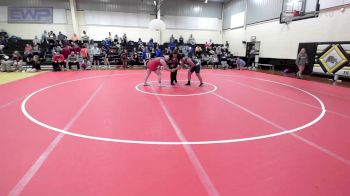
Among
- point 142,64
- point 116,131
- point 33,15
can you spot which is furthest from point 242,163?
point 33,15

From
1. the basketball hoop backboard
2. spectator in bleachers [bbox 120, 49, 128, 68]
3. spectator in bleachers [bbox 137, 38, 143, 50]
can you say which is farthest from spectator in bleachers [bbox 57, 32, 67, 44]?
the basketball hoop backboard

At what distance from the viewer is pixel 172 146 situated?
3.81 metres

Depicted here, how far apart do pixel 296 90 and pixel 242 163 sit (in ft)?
22.9

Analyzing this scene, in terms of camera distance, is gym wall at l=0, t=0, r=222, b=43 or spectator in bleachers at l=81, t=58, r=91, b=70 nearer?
spectator in bleachers at l=81, t=58, r=91, b=70

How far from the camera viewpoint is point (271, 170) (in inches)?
124

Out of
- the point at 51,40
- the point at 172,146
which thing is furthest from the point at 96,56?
the point at 172,146

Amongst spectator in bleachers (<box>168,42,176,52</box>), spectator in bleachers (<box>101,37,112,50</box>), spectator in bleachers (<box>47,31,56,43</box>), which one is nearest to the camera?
spectator in bleachers (<box>47,31,56,43</box>)

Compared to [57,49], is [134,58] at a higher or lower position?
lower

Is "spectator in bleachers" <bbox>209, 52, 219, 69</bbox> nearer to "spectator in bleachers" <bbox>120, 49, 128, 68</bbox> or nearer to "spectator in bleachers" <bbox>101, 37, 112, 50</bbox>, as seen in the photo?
"spectator in bleachers" <bbox>120, 49, 128, 68</bbox>

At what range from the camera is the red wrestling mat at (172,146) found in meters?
2.79

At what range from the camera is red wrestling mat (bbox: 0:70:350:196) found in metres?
2.79

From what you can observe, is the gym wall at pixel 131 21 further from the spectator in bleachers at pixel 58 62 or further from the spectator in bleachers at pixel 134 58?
the spectator in bleachers at pixel 58 62

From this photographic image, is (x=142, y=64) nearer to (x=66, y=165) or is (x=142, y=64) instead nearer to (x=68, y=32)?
(x=68, y=32)

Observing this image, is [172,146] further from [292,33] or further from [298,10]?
[292,33]
